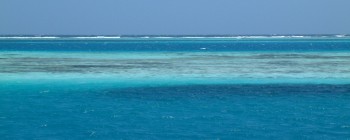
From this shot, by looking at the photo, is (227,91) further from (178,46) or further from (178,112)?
(178,46)

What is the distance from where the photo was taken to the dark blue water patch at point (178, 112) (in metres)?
10.5

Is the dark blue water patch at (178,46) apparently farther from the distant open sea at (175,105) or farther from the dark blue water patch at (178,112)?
the dark blue water patch at (178,112)

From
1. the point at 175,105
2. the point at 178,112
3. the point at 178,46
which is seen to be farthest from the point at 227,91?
the point at 178,46

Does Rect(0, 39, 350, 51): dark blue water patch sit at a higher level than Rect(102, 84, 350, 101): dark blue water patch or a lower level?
lower

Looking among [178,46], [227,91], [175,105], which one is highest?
[175,105]

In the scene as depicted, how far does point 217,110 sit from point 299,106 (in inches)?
64.8

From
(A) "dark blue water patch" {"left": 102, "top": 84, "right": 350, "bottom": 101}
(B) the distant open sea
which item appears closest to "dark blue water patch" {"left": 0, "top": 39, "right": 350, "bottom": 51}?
(B) the distant open sea

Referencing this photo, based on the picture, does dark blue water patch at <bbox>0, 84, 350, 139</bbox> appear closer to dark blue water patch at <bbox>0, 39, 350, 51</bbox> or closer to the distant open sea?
the distant open sea

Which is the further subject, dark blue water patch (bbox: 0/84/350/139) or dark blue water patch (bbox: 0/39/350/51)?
dark blue water patch (bbox: 0/39/350/51)

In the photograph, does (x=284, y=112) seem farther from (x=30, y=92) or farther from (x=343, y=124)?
(x=30, y=92)

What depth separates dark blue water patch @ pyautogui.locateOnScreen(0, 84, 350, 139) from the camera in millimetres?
10523

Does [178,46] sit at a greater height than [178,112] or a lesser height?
lesser

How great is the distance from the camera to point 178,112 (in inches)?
489

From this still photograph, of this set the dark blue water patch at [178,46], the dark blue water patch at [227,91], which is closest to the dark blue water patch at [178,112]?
the dark blue water patch at [227,91]
